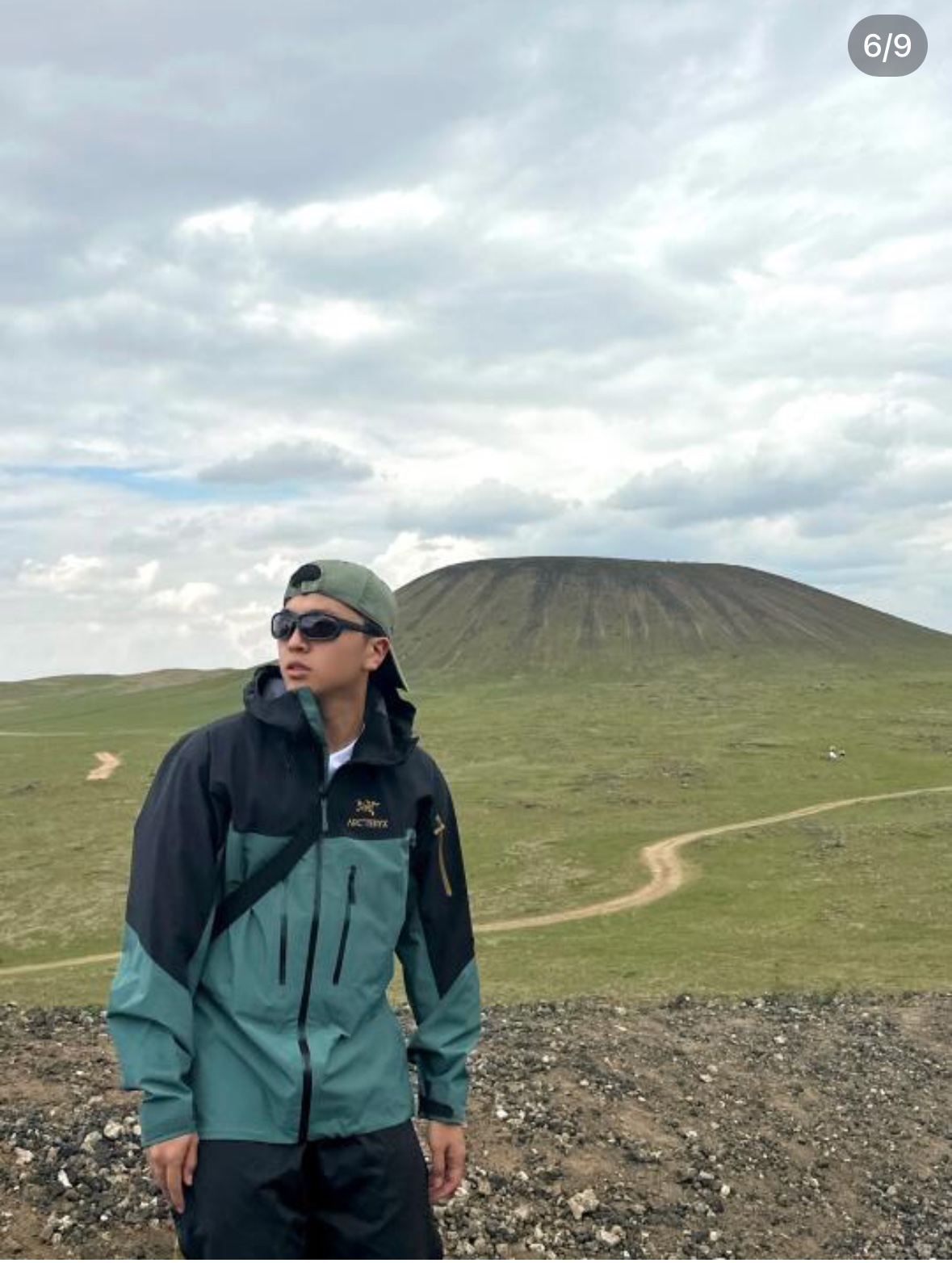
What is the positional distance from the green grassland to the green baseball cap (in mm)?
18411

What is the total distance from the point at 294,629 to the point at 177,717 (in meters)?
163

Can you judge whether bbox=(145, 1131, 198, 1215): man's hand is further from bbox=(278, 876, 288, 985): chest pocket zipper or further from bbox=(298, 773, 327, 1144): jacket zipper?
bbox=(278, 876, 288, 985): chest pocket zipper

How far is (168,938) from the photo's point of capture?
497cm

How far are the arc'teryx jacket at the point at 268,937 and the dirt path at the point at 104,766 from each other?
9280 cm

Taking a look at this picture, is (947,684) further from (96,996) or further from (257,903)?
(257,903)

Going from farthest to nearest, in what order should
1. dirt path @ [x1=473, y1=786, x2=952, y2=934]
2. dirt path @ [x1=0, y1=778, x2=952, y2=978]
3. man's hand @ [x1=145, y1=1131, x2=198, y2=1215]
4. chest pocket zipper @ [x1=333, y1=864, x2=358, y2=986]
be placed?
dirt path @ [x1=473, y1=786, x2=952, y2=934], dirt path @ [x1=0, y1=778, x2=952, y2=978], chest pocket zipper @ [x1=333, y1=864, x2=358, y2=986], man's hand @ [x1=145, y1=1131, x2=198, y2=1215]

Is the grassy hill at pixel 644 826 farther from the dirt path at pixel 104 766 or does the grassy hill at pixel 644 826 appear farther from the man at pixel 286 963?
the man at pixel 286 963

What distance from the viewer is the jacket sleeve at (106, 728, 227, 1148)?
489cm

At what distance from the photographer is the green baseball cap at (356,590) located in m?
5.70

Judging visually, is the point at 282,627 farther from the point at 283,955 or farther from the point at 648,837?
the point at 648,837

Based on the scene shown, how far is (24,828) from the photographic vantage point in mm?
72812

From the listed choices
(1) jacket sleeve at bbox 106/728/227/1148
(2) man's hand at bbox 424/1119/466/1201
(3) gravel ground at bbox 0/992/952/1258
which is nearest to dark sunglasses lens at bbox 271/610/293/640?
(1) jacket sleeve at bbox 106/728/227/1148

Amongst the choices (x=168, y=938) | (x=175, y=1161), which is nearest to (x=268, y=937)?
(x=168, y=938)

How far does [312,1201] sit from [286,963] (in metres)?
1.15
